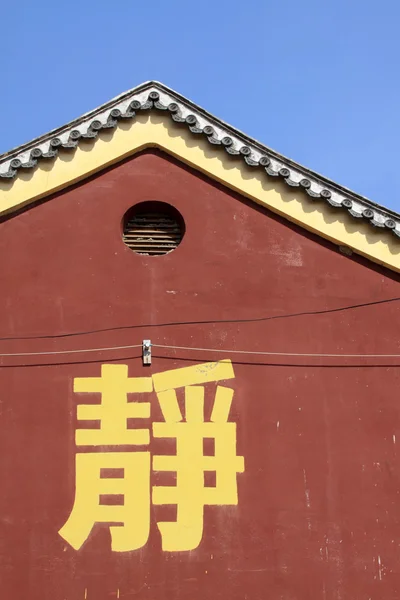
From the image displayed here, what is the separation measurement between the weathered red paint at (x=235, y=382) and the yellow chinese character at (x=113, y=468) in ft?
0.36

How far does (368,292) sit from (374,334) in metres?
0.47

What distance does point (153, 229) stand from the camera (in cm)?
956

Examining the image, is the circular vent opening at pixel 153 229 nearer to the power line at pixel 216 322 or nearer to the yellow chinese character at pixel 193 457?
the power line at pixel 216 322

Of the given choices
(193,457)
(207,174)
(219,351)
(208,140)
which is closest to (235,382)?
(219,351)

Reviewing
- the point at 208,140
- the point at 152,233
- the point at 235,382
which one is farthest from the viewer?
the point at 152,233

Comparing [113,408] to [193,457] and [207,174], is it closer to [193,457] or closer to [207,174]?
[193,457]

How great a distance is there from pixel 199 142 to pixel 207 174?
37 cm

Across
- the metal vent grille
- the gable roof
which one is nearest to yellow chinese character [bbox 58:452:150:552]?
the metal vent grille

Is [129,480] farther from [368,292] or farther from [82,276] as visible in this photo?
[368,292]

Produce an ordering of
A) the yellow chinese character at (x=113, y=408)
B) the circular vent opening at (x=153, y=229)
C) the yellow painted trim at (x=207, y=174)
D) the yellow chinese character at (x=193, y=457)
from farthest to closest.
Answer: the circular vent opening at (x=153, y=229)
the yellow painted trim at (x=207, y=174)
the yellow chinese character at (x=113, y=408)
the yellow chinese character at (x=193, y=457)

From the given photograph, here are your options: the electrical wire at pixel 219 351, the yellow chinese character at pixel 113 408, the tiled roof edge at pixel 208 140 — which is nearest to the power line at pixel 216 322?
the electrical wire at pixel 219 351

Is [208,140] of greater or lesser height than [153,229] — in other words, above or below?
above

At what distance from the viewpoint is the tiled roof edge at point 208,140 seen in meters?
9.29

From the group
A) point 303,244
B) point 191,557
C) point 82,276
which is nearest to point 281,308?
point 303,244
